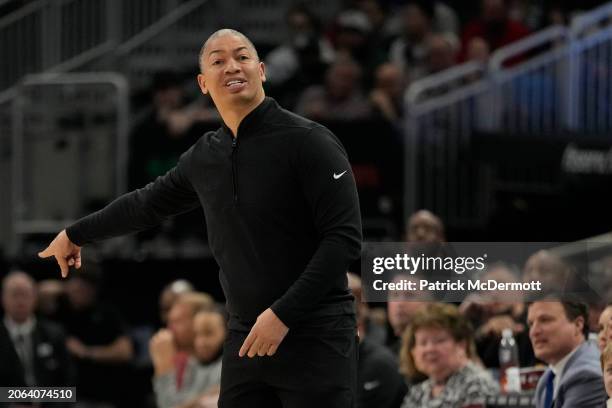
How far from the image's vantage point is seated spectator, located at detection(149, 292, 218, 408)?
28.0 feet

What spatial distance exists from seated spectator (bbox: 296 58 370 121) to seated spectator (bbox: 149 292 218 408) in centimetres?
340

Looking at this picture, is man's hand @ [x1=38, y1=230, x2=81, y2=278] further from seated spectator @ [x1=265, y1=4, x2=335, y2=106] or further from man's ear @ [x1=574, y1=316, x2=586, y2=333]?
seated spectator @ [x1=265, y1=4, x2=335, y2=106]

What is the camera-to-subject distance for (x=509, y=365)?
264 inches

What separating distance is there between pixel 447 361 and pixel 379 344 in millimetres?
931

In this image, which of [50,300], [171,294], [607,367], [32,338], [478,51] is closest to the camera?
[607,367]

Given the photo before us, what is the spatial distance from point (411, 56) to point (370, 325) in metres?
5.89

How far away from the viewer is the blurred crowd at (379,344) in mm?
6145

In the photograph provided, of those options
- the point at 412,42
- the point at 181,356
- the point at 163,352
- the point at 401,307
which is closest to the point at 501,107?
the point at 412,42

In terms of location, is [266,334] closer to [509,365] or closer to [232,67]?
[232,67]

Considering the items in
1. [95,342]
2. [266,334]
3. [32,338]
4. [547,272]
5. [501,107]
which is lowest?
[266,334]

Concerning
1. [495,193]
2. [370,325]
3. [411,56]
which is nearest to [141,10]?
[411,56]

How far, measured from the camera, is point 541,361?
6379 millimetres

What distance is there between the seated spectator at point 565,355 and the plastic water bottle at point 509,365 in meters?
0.38

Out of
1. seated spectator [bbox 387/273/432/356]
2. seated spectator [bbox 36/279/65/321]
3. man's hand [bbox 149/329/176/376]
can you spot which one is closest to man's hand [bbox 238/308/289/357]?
seated spectator [bbox 387/273/432/356]
